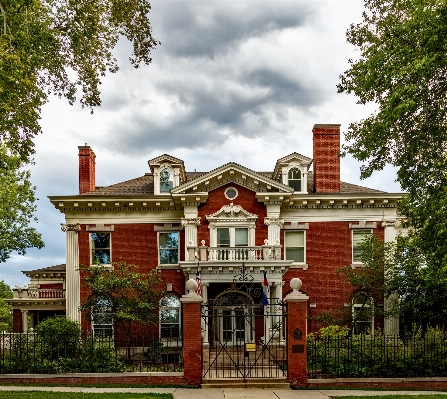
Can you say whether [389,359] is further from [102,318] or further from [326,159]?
[102,318]

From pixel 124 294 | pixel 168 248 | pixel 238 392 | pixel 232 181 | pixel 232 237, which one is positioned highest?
pixel 232 181

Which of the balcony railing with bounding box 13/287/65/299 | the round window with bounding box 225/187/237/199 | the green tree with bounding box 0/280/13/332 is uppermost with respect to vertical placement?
the round window with bounding box 225/187/237/199

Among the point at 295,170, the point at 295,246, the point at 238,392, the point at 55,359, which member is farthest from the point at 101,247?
the point at 238,392

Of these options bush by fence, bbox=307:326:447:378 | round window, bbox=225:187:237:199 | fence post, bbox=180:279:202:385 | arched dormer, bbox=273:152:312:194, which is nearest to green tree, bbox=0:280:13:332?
round window, bbox=225:187:237:199

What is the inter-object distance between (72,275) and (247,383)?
14.0m

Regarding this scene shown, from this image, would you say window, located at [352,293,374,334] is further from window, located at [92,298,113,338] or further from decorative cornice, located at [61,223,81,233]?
decorative cornice, located at [61,223,81,233]

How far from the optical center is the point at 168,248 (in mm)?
26000

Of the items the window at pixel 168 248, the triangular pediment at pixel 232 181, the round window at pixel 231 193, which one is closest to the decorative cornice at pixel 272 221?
the triangular pediment at pixel 232 181

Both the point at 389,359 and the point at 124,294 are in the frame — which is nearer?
the point at 389,359

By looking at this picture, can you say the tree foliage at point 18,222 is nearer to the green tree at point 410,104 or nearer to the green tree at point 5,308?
the green tree at point 5,308

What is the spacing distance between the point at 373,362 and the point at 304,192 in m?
11.8

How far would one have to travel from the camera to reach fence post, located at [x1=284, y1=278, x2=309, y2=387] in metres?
14.9

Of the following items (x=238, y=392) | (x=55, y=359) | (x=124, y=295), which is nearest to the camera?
(x=238, y=392)

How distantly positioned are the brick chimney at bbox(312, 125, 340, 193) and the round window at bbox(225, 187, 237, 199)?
4.68 meters
